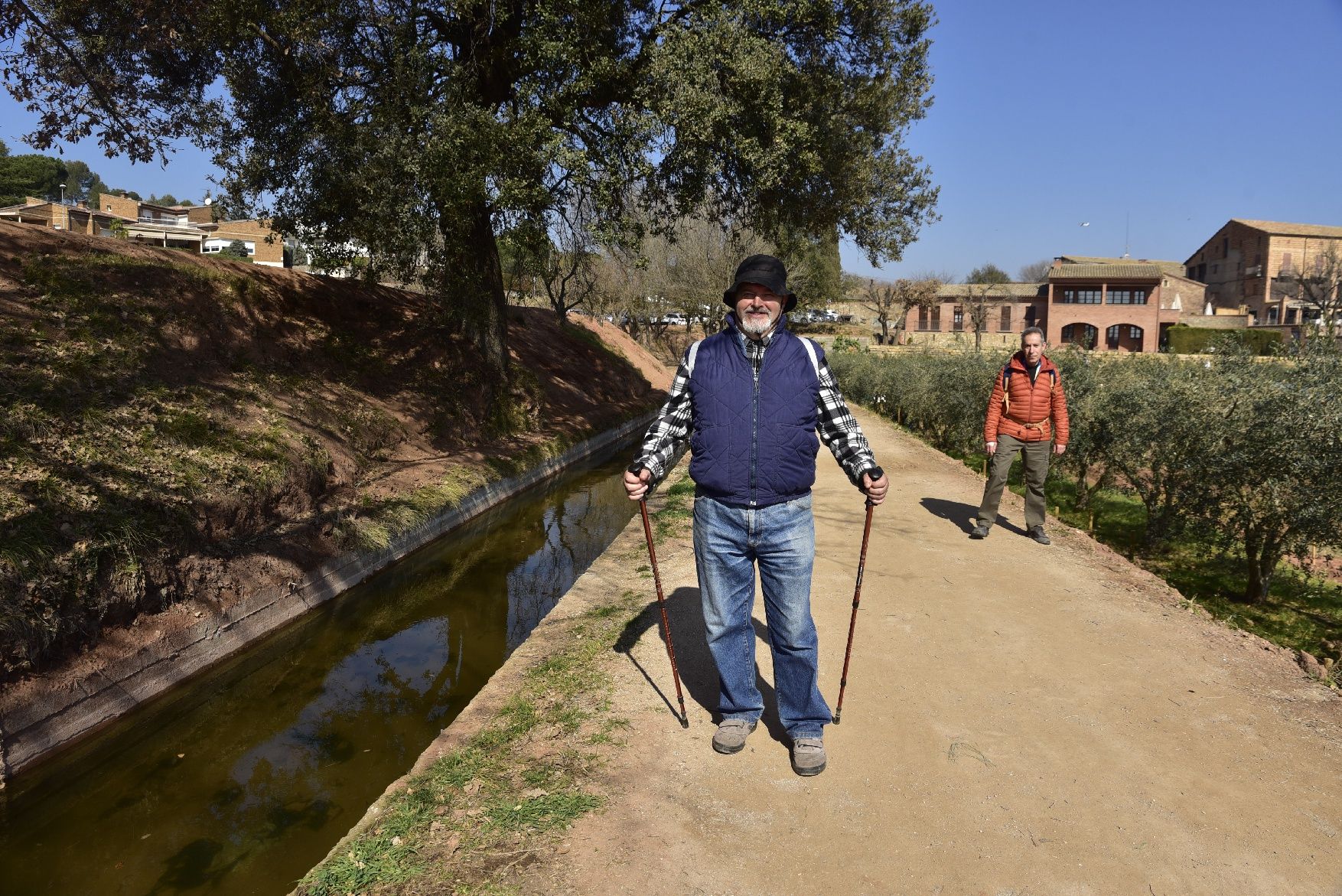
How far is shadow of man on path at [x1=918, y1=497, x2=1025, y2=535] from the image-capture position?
332 inches

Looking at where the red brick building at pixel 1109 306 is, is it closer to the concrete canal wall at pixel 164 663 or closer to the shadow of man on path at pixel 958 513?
the shadow of man on path at pixel 958 513

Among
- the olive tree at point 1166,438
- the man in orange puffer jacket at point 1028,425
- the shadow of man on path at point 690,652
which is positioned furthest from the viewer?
the olive tree at point 1166,438

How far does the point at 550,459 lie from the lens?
15.0m

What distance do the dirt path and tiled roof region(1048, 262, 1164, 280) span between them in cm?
5540

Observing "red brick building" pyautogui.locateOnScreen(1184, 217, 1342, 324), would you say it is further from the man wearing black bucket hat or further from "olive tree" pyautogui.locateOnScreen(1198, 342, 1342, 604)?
the man wearing black bucket hat

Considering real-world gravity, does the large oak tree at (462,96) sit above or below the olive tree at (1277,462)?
above

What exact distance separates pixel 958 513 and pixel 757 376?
635cm

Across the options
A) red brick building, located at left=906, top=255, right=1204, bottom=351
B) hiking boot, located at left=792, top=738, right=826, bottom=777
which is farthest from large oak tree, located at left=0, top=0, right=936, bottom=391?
red brick building, located at left=906, top=255, right=1204, bottom=351

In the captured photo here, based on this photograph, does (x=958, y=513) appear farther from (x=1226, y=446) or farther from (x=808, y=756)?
(x=808, y=756)

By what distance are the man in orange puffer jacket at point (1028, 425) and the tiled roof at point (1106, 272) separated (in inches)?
2095

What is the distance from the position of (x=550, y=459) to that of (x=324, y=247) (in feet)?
16.9

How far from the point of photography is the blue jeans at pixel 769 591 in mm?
3639

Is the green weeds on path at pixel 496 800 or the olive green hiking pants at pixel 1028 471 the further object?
the olive green hiking pants at pixel 1028 471

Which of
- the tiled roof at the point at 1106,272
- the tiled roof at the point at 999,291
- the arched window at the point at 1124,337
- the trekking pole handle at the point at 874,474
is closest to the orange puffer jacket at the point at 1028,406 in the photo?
the trekking pole handle at the point at 874,474
